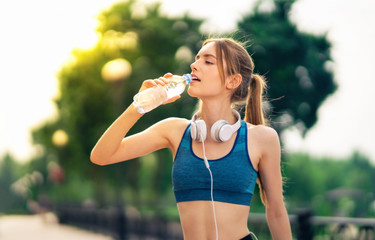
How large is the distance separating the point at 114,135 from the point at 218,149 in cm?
54

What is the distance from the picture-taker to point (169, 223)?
56.4ft

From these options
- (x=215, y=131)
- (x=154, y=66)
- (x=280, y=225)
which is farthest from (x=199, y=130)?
(x=154, y=66)

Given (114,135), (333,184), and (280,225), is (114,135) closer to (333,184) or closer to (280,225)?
(280,225)

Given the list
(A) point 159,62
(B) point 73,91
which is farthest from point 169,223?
(B) point 73,91

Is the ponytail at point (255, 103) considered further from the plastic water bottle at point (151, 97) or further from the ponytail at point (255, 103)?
the plastic water bottle at point (151, 97)

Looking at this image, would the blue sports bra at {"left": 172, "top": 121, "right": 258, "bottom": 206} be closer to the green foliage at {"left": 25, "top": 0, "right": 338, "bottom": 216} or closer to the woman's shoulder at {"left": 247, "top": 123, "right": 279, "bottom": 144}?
the woman's shoulder at {"left": 247, "top": 123, "right": 279, "bottom": 144}

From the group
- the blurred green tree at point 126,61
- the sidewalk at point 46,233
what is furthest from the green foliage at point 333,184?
the sidewalk at point 46,233

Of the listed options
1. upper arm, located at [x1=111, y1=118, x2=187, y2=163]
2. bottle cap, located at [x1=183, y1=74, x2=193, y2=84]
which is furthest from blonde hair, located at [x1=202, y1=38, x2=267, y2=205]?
upper arm, located at [x1=111, y1=118, x2=187, y2=163]

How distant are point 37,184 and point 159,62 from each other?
41.8 metres

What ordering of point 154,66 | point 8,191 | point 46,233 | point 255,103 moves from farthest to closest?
point 8,191, point 154,66, point 46,233, point 255,103

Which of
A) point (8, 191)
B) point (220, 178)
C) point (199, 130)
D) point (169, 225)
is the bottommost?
point (169, 225)

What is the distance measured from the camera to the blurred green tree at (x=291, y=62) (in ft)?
70.4

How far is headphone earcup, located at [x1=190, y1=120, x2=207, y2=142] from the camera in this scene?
2718 mm

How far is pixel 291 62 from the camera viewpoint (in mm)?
→ 22062
